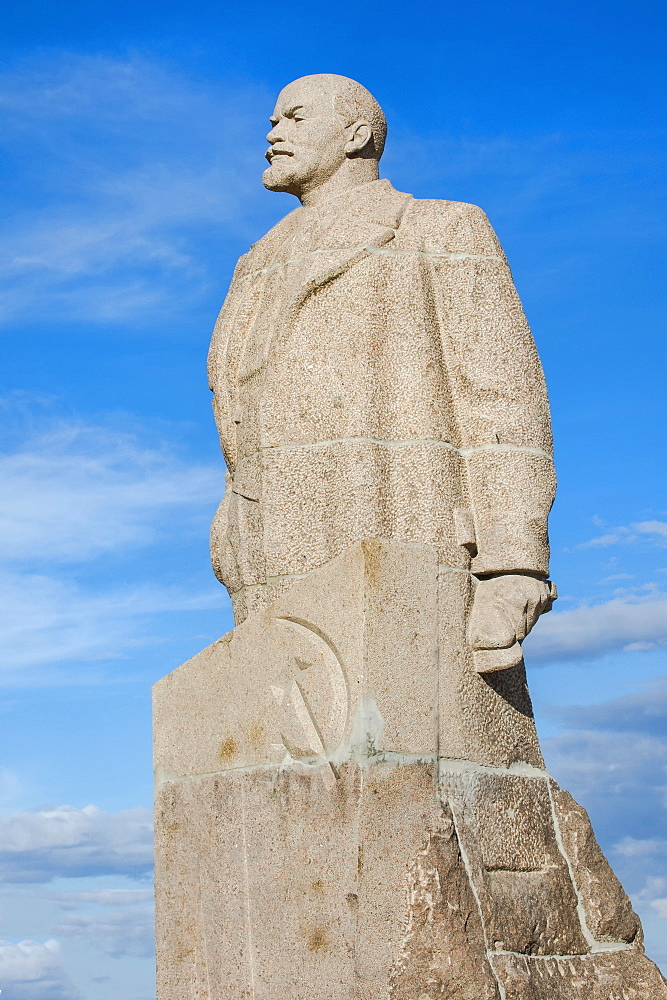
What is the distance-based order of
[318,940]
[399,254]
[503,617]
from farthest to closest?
[399,254]
[503,617]
[318,940]

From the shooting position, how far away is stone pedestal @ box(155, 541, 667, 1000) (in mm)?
6230

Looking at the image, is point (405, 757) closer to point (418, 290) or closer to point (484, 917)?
point (484, 917)

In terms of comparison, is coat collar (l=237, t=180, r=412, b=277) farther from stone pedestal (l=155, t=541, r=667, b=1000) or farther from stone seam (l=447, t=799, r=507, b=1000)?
stone seam (l=447, t=799, r=507, b=1000)

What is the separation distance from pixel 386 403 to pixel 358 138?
61.6 inches

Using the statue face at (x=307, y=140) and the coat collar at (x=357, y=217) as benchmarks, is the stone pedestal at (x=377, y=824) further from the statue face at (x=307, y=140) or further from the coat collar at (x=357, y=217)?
the statue face at (x=307, y=140)

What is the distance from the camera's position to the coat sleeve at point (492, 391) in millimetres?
6984

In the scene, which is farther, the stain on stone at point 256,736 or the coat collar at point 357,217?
the coat collar at point 357,217

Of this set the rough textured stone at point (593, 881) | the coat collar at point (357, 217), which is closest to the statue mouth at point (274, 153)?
the coat collar at point (357, 217)

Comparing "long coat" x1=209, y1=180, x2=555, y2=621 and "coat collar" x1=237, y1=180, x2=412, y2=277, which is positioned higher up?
"coat collar" x1=237, y1=180, x2=412, y2=277

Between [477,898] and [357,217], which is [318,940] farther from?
[357,217]

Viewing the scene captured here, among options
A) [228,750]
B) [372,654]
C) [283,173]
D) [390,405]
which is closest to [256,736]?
[228,750]

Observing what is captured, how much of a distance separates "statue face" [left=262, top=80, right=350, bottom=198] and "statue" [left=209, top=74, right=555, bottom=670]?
11 mm

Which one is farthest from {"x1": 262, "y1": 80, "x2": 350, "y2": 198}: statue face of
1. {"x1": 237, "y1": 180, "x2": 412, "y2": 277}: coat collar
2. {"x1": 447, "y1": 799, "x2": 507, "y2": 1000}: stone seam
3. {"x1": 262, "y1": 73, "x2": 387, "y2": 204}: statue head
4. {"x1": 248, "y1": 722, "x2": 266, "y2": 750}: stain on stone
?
{"x1": 447, "y1": 799, "x2": 507, "y2": 1000}: stone seam

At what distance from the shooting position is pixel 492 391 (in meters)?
7.16
